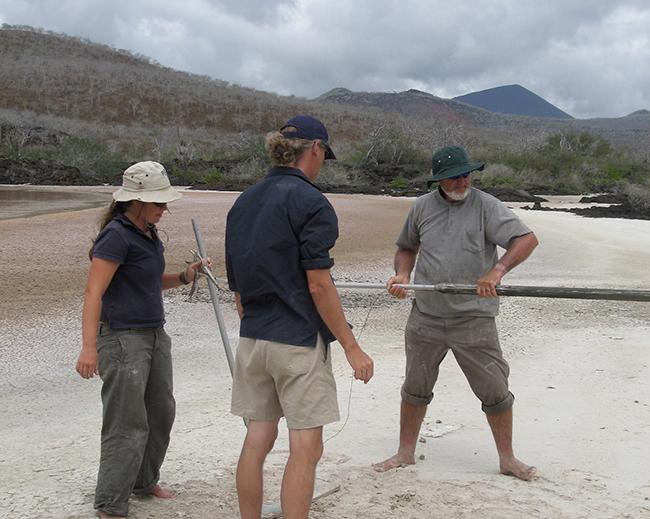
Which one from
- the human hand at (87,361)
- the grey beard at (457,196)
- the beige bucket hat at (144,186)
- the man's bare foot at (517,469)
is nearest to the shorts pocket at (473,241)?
the grey beard at (457,196)

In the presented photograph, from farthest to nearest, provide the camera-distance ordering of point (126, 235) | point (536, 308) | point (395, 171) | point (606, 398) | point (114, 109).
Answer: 1. point (114, 109)
2. point (395, 171)
3. point (536, 308)
4. point (606, 398)
5. point (126, 235)

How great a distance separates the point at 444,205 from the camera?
166 inches

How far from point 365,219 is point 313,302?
18876mm

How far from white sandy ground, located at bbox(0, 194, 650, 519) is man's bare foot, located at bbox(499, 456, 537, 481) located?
54 millimetres

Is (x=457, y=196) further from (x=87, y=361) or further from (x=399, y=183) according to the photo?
(x=399, y=183)

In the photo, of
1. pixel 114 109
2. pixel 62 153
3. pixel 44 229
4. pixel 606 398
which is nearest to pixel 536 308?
pixel 606 398

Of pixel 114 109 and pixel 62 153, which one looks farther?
pixel 114 109

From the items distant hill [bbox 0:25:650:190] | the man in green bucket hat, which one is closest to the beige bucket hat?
the man in green bucket hat

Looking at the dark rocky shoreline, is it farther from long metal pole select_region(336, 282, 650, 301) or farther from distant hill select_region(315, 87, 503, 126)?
distant hill select_region(315, 87, 503, 126)

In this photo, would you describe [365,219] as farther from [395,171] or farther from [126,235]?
[395,171]

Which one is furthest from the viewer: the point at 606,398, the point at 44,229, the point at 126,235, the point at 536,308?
the point at 44,229

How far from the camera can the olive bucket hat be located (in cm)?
405

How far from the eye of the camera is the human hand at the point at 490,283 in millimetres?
3836

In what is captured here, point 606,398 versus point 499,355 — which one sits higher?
point 499,355
